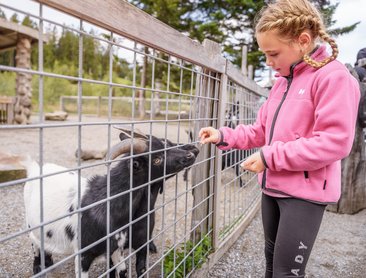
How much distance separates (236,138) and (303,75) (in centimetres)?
48

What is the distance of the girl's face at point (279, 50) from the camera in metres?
1.33

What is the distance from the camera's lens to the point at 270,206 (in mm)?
1521

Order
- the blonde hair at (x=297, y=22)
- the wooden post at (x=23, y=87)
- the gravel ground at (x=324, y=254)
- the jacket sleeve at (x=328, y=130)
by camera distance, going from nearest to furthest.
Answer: the jacket sleeve at (x=328, y=130) < the blonde hair at (x=297, y=22) < the gravel ground at (x=324, y=254) < the wooden post at (x=23, y=87)

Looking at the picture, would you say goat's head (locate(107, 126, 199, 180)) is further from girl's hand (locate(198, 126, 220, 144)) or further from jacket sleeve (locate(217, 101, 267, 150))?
jacket sleeve (locate(217, 101, 267, 150))

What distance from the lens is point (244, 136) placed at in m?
1.69

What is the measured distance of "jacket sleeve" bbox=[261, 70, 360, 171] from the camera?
1167mm

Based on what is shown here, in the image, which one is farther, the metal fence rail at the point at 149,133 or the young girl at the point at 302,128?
the young girl at the point at 302,128

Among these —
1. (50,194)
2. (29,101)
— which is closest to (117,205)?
(50,194)

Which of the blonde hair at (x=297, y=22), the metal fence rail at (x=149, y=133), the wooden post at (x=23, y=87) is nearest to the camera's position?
the metal fence rail at (x=149, y=133)

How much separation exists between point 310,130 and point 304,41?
37 centimetres

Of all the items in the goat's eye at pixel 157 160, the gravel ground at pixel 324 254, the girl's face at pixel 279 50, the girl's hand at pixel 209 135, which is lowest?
the gravel ground at pixel 324 254

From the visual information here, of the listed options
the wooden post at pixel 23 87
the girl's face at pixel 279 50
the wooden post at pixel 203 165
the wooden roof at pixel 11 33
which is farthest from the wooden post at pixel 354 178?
the wooden post at pixel 23 87

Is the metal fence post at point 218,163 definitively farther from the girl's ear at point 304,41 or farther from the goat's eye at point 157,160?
the girl's ear at point 304,41

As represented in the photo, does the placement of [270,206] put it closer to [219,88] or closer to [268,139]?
[268,139]
